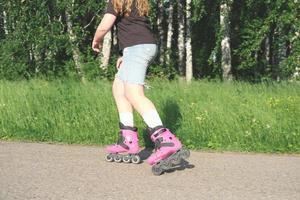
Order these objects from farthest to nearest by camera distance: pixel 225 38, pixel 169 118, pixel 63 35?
pixel 225 38 < pixel 63 35 < pixel 169 118

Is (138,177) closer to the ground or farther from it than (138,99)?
closer to the ground

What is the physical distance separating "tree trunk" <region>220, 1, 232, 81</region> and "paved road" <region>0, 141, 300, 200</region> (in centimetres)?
1683

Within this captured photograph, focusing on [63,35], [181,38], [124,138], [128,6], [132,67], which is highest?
[128,6]

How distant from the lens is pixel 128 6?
609 centimetres

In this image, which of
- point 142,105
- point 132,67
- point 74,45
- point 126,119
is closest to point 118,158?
point 126,119

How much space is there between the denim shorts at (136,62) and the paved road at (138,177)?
3.12 ft

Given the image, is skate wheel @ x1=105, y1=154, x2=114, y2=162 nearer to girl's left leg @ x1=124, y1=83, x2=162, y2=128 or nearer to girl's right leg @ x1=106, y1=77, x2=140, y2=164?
girl's right leg @ x1=106, y1=77, x2=140, y2=164

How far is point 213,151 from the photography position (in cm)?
714

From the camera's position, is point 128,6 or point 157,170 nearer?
point 157,170

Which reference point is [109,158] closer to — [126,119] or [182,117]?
[126,119]

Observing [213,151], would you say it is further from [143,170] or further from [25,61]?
[25,61]

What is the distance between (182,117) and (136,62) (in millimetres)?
2120

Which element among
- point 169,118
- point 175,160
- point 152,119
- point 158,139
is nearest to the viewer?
point 175,160

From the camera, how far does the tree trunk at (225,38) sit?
2308cm
